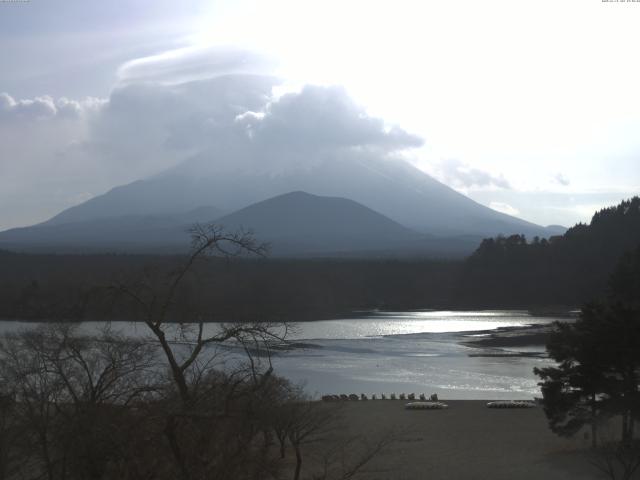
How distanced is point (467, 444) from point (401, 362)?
37.7 feet

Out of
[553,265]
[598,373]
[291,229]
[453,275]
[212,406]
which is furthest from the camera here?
[291,229]

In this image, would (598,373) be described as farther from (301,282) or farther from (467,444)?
(301,282)

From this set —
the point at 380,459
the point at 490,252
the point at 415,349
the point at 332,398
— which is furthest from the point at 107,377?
the point at 490,252

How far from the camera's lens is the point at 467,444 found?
43.7ft

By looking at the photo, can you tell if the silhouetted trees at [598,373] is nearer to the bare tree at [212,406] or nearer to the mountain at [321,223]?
the bare tree at [212,406]

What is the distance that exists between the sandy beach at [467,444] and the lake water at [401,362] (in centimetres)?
283

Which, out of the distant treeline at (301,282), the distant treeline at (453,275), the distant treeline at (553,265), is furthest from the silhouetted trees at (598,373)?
the distant treeline at (553,265)

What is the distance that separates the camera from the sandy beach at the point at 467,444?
11.0m

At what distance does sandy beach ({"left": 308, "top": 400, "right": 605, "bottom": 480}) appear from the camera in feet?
36.1

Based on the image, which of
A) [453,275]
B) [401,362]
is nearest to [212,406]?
[401,362]

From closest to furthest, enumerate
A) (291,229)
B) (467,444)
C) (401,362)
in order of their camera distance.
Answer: (467,444), (401,362), (291,229)

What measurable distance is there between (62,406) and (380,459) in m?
8.00

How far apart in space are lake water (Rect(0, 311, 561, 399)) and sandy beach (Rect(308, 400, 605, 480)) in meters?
2.83

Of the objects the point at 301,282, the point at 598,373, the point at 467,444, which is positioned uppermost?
the point at 301,282
